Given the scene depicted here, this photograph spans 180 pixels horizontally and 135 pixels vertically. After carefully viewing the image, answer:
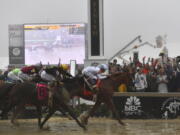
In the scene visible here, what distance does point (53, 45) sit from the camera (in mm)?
36531

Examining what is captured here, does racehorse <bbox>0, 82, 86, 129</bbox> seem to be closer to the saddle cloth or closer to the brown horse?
the saddle cloth

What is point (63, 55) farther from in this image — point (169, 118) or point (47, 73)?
point (47, 73)

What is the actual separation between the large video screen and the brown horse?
18319 millimetres

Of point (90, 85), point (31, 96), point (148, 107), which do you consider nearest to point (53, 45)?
point (148, 107)

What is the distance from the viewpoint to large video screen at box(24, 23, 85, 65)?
119 ft

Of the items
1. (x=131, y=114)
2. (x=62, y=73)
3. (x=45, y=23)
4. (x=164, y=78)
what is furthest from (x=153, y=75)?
(x=45, y=23)

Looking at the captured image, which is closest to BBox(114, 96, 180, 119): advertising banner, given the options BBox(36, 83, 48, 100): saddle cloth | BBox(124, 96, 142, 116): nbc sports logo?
BBox(124, 96, 142, 116): nbc sports logo

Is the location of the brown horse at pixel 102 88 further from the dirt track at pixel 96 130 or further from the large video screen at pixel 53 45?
the large video screen at pixel 53 45

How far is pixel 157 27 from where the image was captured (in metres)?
28.5

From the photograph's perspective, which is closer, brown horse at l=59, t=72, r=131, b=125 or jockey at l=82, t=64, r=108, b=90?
brown horse at l=59, t=72, r=131, b=125

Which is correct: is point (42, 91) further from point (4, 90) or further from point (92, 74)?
point (92, 74)

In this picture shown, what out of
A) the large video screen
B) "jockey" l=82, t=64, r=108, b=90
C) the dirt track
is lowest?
the dirt track

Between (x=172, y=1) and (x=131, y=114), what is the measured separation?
1039 centimetres

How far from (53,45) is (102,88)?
19.6 m
